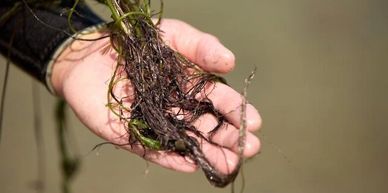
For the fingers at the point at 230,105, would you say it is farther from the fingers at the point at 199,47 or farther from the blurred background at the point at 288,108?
the blurred background at the point at 288,108

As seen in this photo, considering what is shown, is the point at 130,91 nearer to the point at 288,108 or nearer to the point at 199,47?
the point at 199,47

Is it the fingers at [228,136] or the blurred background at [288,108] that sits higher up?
the fingers at [228,136]

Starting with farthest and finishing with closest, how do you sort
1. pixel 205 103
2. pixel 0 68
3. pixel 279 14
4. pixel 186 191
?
pixel 279 14 → pixel 0 68 → pixel 186 191 → pixel 205 103

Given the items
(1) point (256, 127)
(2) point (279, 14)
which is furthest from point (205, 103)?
(2) point (279, 14)

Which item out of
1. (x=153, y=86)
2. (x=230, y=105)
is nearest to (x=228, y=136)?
(x=230, y=105)

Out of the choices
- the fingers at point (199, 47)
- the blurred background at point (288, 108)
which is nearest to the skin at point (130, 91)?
the fingers at point (199, 47)

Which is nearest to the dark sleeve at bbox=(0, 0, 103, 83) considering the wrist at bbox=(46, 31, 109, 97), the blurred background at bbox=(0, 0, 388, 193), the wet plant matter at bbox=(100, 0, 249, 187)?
the wrist at bbox=(46, 31, 109, 97)

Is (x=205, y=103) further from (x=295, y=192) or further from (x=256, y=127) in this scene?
(x=295, y=192)
